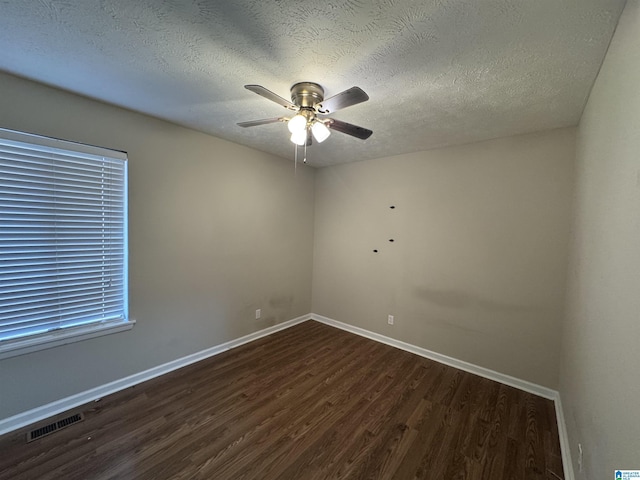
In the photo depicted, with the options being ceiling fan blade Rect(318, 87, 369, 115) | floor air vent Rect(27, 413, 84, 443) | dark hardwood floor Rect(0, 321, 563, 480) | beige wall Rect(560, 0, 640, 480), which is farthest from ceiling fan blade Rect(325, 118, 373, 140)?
floor air vent Rect(27, 413, 84, 443)

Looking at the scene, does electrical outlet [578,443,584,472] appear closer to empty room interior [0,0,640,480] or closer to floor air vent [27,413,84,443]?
empty room interior [0,0,640,480]

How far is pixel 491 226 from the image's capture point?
8.59ft

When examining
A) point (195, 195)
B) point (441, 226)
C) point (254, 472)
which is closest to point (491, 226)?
point (441, 226)

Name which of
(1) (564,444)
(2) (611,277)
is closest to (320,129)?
(2) (611,277)

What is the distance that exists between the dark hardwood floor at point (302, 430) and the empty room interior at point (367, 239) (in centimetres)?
2

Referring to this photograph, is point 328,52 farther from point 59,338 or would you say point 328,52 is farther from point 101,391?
point 101,391

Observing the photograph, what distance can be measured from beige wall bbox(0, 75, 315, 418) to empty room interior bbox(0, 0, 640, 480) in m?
0.02

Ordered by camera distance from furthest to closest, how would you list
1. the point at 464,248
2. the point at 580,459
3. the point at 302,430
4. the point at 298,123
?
the point at 464,248, the point at 302,430, the point at 298,123, the point at 580,459

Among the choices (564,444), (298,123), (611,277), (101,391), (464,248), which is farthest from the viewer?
(464,248)

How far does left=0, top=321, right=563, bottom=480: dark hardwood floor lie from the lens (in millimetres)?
1589

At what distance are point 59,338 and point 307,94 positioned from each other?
2.60 meters

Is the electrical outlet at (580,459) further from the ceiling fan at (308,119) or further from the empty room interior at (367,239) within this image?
the ceiling fan at (308,119)

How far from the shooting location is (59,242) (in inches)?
77.0

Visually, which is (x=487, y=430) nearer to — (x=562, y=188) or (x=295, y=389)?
(x=295, y=389)
